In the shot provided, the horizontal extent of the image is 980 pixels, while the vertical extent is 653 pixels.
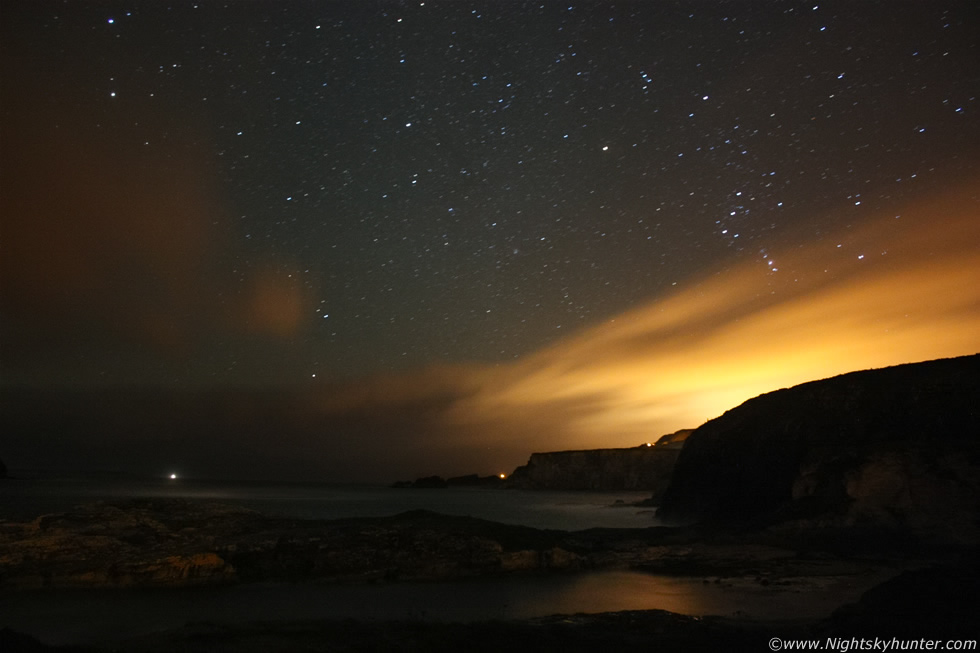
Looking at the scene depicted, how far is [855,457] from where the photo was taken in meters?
34.2

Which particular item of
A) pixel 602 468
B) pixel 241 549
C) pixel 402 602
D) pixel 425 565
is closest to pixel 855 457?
pixel 425 565

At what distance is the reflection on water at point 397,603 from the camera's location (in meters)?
16.2

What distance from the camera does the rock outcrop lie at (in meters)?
126

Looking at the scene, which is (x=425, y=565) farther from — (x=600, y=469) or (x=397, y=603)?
(x=600, y=469)

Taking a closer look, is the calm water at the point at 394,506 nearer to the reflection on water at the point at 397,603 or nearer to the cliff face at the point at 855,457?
the cliff face at the point at 855,457

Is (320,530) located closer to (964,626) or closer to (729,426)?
(964,626)

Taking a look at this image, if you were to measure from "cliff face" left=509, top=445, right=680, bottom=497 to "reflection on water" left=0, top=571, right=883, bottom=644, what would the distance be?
320 feet

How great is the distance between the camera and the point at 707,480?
50.6m

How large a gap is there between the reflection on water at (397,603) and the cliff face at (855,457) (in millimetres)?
11007

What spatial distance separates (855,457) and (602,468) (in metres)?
107

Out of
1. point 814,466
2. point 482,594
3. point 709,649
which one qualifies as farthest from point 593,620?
point 814,466

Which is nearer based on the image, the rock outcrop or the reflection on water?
the reflection on water

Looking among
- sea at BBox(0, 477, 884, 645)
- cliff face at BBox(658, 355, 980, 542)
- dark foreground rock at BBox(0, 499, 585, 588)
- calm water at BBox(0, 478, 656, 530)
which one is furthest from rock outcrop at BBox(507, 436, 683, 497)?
sea at BBox(0, 477, 884, 645)

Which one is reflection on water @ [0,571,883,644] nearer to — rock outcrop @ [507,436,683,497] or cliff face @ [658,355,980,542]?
cliff face @ [658,355,980,542]
